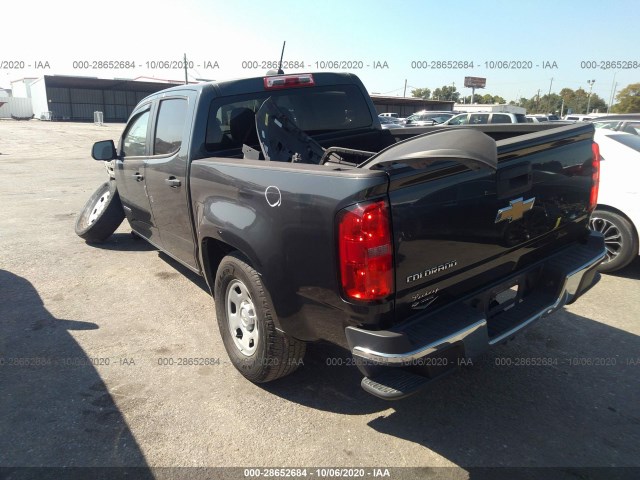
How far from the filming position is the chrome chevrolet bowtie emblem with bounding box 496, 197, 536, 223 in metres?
2.60

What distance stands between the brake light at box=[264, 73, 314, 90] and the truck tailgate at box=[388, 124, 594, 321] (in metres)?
2.11

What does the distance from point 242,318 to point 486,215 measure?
67.4 inches

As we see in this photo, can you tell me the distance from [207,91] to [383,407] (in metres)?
2.69

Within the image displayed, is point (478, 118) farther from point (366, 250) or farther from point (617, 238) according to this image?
point (366, 250)

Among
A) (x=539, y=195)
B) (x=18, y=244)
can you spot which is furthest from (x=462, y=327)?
(x=18, y=244)

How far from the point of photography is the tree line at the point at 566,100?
8275cm

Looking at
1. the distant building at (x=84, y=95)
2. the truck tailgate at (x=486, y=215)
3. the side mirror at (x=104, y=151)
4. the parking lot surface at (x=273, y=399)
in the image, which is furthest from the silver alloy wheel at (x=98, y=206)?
the distant building at (x=84, y=95)

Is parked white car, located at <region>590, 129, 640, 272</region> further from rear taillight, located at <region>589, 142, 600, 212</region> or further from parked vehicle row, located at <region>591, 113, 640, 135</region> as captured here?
parked vehicle row, located at <region>591, 113, 640, 135</region>

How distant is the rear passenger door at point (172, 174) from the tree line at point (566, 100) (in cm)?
7203

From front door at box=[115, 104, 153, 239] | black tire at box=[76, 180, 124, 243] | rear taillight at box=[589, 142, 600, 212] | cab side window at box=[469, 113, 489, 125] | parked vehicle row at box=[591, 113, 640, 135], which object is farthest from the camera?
cab side window at box=[469, 113, 489, 125]

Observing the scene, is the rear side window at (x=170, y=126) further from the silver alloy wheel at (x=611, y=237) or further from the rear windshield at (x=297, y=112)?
the silver alloy wheel at (x=611, y=237)

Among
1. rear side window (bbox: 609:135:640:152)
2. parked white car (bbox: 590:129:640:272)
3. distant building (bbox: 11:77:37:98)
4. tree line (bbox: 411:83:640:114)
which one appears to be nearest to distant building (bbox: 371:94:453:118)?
tree line (bbox: 411:83:640:114)

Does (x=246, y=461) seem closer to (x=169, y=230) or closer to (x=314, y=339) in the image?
(x=314, y=339)

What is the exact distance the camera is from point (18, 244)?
643cm
